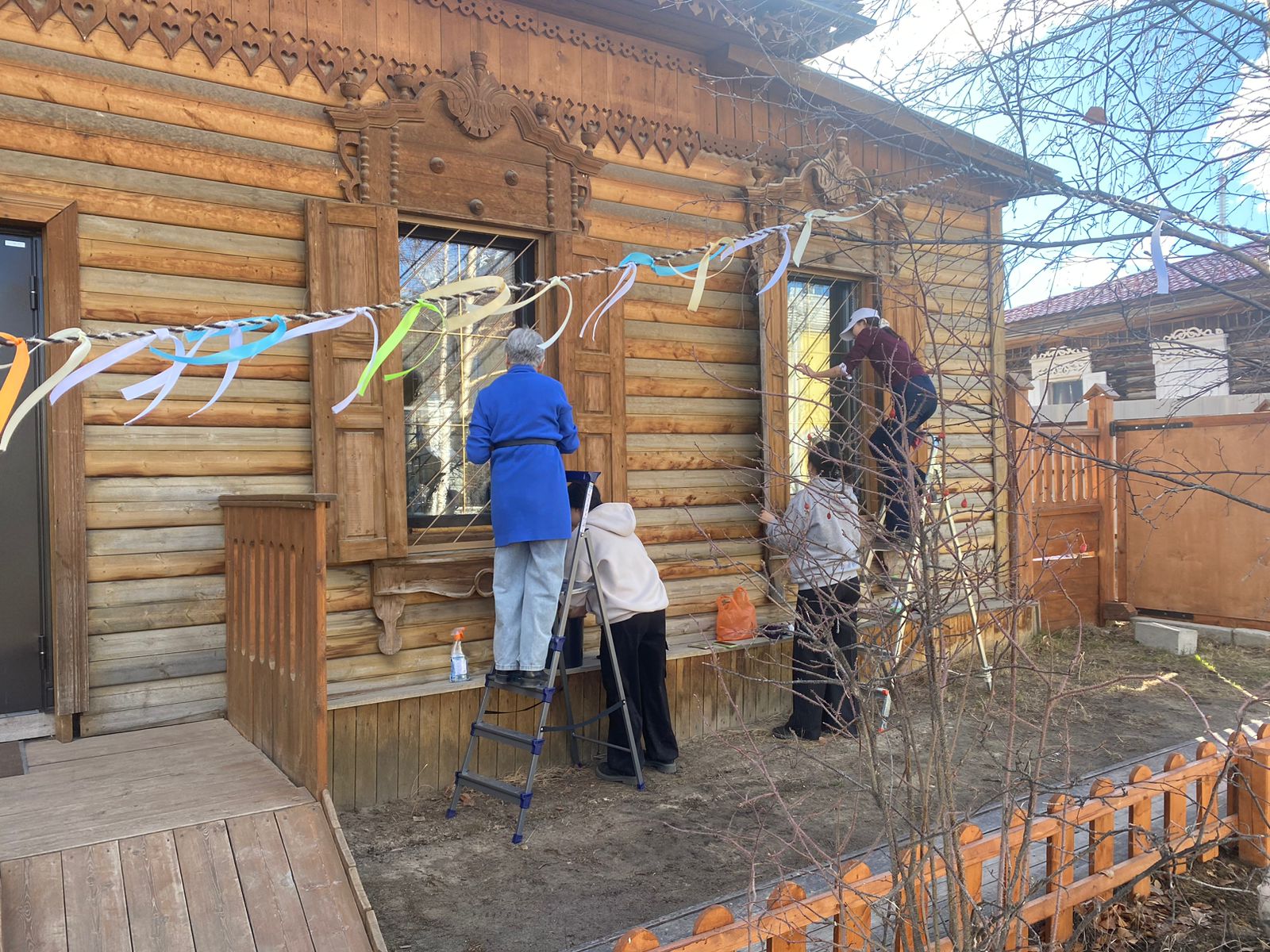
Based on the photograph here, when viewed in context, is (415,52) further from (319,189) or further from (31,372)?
(31,372)

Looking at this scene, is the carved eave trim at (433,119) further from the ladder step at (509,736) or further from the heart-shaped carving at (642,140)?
the ladder step at (509,736)

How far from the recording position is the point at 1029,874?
2809 millimetres

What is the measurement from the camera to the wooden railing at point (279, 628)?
3.37 metres

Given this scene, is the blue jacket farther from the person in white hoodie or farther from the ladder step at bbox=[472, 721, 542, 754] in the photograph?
the ladder step at bbox=[472, 721, 542, 754]

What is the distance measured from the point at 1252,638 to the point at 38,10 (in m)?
9.83

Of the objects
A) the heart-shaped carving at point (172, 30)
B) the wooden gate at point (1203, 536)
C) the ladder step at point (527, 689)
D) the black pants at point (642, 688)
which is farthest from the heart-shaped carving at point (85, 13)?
the wooden gate at point (1203, 536)

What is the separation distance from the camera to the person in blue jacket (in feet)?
14.8

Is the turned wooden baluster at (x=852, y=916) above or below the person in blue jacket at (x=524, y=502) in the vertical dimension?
below

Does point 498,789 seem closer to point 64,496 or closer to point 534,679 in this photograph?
point 534,679

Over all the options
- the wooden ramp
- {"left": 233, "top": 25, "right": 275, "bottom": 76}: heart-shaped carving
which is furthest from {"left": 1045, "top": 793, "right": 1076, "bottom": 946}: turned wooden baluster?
{"left": 233, "top": 25, "right": 275, "bottom": 76}: heart-shaped carving

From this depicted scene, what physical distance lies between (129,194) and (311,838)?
309cm

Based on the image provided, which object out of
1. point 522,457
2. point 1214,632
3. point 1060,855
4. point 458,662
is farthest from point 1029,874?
point 1214,632

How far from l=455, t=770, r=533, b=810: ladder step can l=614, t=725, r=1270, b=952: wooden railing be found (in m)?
1.63

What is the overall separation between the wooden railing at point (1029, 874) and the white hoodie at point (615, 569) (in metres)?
2.12
